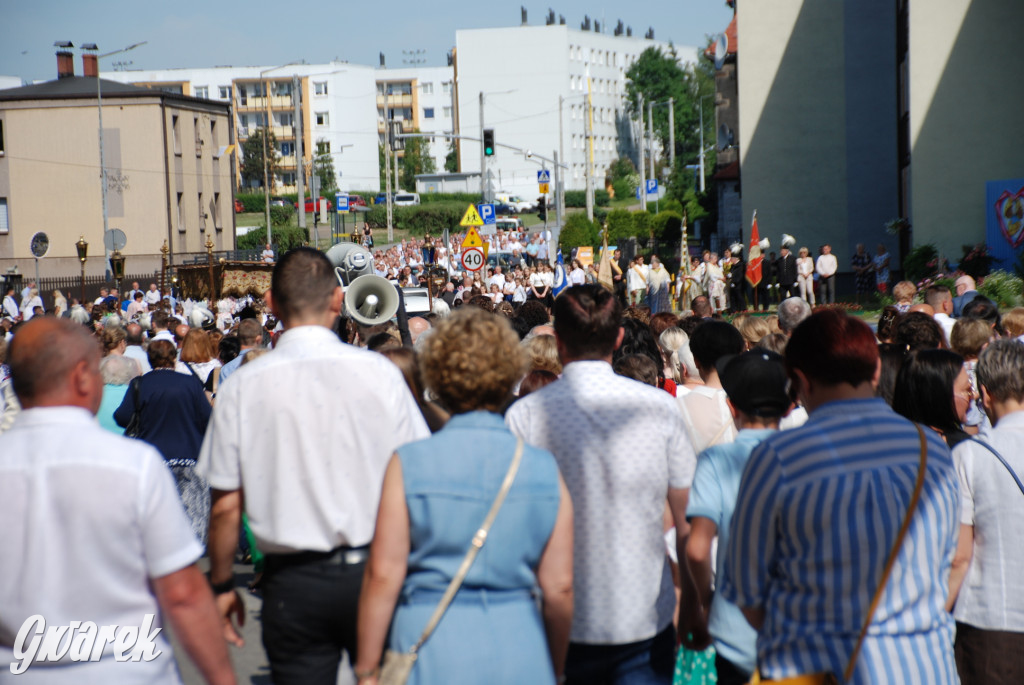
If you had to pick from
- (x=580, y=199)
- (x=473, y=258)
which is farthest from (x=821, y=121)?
(x=580, y=199)

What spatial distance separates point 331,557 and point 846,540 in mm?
1695

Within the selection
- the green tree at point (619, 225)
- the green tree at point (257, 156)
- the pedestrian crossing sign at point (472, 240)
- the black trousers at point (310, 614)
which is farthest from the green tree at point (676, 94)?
the black trousers at point (310, 614)

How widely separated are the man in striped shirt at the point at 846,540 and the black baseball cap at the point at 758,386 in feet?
2.65

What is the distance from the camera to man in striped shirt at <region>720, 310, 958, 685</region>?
3031mm

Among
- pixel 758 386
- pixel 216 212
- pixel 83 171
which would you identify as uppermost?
pixel 83 171

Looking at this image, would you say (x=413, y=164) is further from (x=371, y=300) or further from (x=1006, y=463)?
(x=1006, y=463)

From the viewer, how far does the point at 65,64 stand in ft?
195

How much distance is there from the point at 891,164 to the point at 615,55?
Result: 308 feet

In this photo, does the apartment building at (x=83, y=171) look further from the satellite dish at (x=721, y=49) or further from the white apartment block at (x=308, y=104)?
the white apartment block at (x=308, y=104)

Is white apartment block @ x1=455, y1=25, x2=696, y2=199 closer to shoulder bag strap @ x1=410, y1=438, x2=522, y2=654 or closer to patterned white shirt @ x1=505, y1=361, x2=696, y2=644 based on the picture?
patterned white shirt @ x1=505, y1=361, x2=696, y2=644

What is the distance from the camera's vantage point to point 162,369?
27.8 ft

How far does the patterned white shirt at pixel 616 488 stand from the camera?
154 inches

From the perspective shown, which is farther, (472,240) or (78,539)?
(472,240)

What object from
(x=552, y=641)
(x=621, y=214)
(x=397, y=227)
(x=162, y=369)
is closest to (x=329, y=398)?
(x=552, y=641)
